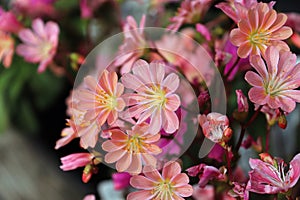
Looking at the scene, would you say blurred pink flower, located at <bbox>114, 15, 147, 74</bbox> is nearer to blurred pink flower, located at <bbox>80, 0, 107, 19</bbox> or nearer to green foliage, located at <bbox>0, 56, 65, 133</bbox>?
blurred pink flower, located at <bbox>80, 0, 107, 19</bbox>

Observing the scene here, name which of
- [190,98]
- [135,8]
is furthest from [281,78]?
[135,8]

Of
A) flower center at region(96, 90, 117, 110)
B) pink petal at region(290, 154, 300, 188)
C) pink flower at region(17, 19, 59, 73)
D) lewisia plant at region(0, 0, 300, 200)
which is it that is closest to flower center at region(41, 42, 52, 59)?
pink flower at region(17, 19, 59, 73)

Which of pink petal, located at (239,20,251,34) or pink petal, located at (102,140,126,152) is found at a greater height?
pink petal, located at (239,20,251,34)

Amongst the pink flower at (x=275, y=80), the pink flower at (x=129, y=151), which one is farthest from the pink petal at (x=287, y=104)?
the pink flower at (x=129, y=151)

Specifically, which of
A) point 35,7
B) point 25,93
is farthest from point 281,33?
point 25,93

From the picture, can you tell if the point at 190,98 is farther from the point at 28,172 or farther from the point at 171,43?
the point at 28,172

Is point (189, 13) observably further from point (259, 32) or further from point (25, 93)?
point (25, 93)

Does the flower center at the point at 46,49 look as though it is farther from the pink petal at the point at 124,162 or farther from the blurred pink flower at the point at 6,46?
the pink petal at the point at 124,162
